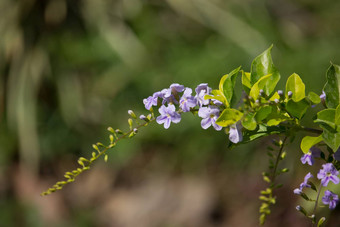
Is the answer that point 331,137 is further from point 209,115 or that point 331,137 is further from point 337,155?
point 209,115

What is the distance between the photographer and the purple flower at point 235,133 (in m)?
0.83

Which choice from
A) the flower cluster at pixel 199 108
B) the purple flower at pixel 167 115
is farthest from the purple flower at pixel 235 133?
the purple flower at pixel 167 115

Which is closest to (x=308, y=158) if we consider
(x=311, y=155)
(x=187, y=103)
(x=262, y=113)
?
(x=311, y=155)

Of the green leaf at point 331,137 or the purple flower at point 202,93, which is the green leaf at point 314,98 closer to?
the green leaf at point 331,137

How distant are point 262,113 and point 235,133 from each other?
0.05 metres

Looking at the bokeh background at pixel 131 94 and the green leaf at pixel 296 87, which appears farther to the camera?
the bokeh background at pixel 131 94

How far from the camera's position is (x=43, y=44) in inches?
158

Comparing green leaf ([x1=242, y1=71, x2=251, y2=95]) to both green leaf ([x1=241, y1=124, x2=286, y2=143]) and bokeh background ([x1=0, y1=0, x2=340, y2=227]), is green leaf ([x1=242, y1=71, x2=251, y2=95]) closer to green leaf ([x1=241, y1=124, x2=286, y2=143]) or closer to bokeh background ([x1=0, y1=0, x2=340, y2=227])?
green leaf ([x1=241, y1=124, x2=286, y2=143])

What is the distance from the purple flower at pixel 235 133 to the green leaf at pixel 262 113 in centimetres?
3

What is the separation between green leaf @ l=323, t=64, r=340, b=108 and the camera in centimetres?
87

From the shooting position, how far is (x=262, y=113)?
0.84 meters

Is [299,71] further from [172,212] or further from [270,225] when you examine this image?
[172,212]

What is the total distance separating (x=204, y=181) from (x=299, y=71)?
3.14 ft

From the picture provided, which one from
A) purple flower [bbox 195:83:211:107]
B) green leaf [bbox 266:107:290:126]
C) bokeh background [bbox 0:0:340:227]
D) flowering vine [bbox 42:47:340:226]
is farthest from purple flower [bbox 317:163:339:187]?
bokeh background [bbox 0:0:340:227]
